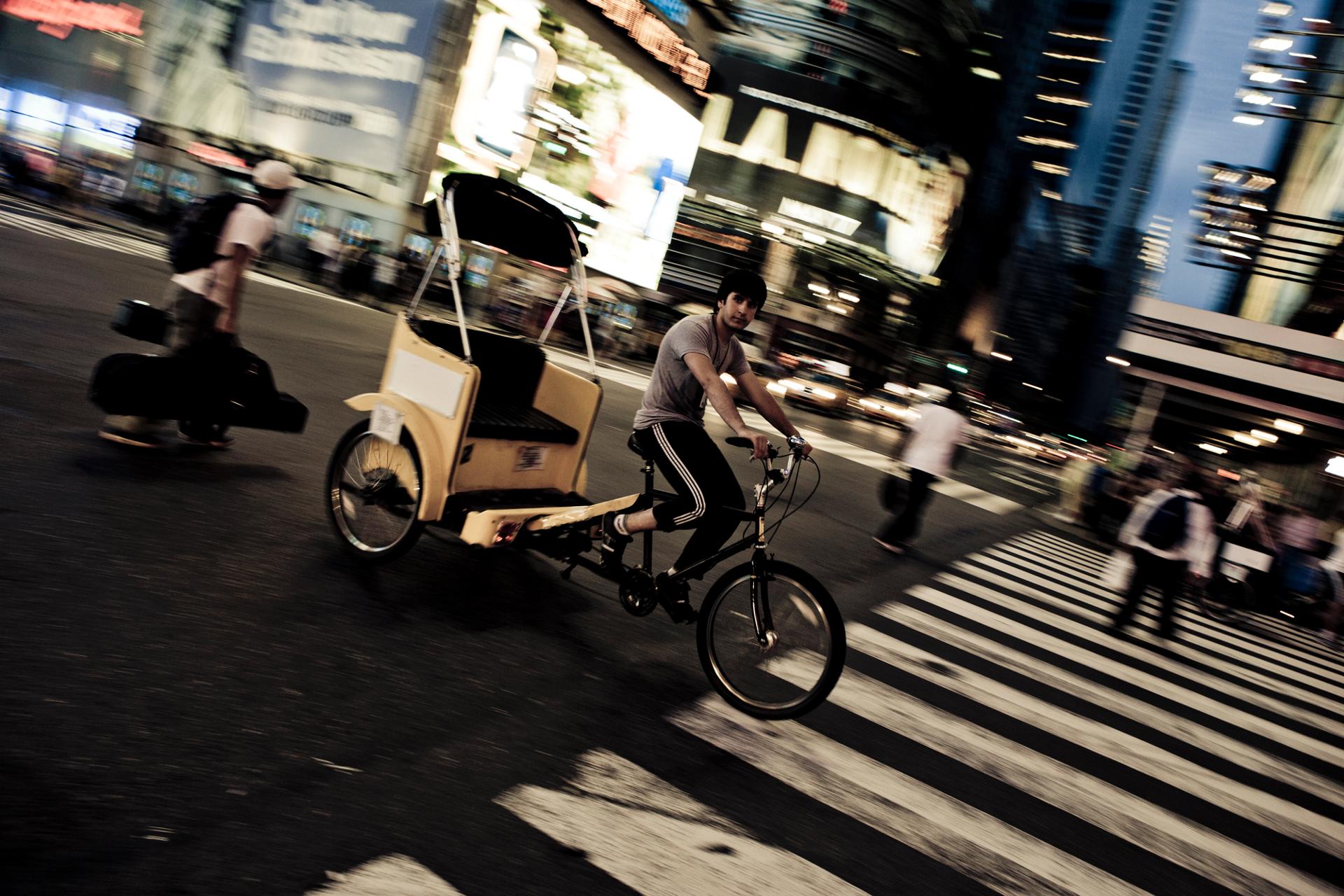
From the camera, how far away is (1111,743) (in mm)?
5582

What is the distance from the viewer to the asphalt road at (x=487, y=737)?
2762 mm

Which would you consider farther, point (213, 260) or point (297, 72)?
point (297, 72)

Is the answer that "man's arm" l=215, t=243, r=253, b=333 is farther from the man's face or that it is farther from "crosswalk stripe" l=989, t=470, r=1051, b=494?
"crosswalk stripe" l=989, t=470, r=1051, b=494

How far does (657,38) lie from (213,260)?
170ft

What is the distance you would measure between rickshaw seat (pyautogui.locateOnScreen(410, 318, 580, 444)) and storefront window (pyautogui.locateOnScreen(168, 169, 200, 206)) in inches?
1374

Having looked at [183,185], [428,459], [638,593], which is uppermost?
[183,185]

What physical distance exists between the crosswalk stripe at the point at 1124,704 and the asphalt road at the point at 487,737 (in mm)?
38

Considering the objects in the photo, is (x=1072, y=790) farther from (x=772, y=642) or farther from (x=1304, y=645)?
(x=1304, y=645)

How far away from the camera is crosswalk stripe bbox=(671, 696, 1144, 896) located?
3635 millimetres

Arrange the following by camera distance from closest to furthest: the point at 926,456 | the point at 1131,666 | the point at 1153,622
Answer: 1. the point at 1131,666
2. the point at 1153,622
3. the point at 926,456

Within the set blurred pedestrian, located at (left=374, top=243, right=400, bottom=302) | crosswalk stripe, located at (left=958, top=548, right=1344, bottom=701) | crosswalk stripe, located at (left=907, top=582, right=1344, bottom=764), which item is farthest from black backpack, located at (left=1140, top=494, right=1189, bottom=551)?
blurred pedestrian, located at (left=374, top=243, right=400, bottom=302)

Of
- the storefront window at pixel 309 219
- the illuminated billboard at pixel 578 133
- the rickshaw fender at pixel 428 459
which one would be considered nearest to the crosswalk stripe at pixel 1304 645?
the rickshaw fender at pixel 428 459

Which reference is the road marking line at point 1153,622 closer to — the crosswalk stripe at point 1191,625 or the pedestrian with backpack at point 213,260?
the crosswalk stripe at point 1191,625

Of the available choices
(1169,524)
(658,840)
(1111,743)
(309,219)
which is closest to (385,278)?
(309,219)
